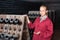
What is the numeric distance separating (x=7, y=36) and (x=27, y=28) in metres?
0.41

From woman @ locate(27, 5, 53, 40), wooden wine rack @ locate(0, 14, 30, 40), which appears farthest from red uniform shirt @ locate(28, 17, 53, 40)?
wooden wine rack @ locate(0, 14, 30, 40)

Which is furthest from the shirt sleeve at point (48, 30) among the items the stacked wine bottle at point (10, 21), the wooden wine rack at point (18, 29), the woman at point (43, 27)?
the stacked wine bottle at point (10, 21)

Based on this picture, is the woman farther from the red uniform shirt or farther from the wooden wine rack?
the wooden wine rack

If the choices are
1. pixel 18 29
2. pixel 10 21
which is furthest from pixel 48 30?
pixel 10 21

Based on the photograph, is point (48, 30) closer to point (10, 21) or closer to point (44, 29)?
point (44, 29)

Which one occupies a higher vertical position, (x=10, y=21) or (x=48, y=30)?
(x=10, y=21)

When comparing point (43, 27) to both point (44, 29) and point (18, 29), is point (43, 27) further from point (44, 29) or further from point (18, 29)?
point (18, 29)

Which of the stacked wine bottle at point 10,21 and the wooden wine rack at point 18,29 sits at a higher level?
the stacked wine bottle at point 10,21

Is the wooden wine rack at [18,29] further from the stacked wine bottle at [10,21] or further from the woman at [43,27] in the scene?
the woman at [43,27]

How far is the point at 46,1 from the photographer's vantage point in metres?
6.51

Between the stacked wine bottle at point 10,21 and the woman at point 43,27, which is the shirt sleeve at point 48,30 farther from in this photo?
the stacked wine bottle at point 10,21

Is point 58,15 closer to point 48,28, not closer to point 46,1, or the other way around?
point 46,1

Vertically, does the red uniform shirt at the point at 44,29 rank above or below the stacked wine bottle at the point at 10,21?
below

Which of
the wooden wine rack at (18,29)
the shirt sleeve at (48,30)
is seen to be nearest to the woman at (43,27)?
the shirt sleeve at (48,30)
